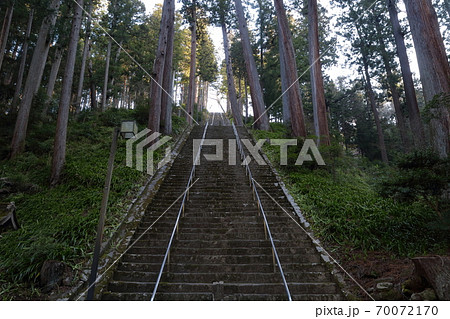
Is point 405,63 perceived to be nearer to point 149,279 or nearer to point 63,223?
point 149,279

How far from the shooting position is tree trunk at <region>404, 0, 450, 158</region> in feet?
15.5

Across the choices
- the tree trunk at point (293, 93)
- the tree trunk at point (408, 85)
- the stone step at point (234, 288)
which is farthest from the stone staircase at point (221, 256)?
the tree trunk at point (408, 85)

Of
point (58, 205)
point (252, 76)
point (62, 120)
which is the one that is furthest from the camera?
point (252, 76)

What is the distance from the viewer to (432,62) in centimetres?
505

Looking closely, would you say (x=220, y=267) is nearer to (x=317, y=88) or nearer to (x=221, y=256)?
(x=221, y=256)

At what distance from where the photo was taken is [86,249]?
4484 millimetres

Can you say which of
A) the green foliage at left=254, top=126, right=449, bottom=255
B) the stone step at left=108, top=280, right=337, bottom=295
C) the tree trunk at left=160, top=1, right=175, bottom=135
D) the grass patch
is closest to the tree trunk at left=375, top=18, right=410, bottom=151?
the green foliage at left=254, top=126, right=449, bottom=255

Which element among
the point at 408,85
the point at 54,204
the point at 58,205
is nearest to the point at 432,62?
the point at 408,85

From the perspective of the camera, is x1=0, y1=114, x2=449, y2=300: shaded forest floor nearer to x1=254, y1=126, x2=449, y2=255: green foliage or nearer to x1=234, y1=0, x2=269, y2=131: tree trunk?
x1=254, y1=126, x2=449, y2=255: green foliage

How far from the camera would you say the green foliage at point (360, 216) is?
4.57 metres

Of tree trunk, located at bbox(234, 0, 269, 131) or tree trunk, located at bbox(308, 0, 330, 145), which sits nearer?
tree trunk, located at bbox(308, 0, 330, 145)

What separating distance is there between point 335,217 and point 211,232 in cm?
294

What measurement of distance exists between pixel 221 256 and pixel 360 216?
11.1 feet

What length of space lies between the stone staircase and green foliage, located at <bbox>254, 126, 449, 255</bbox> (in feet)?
2.01
